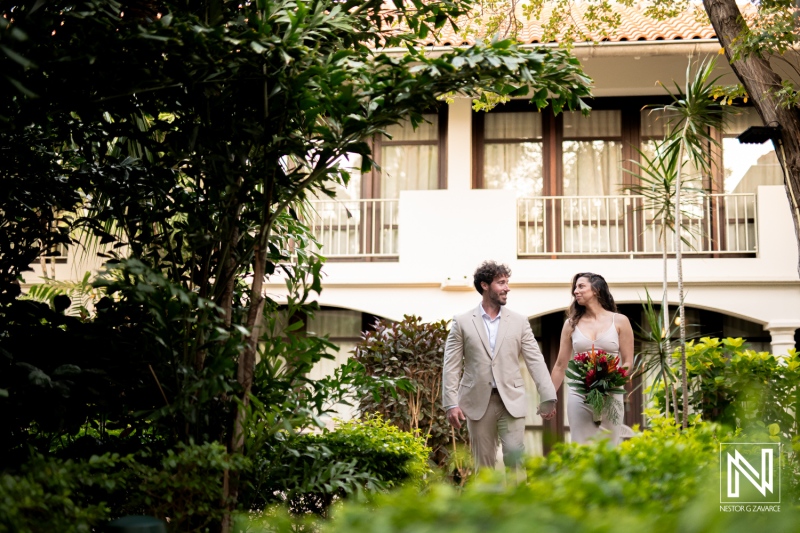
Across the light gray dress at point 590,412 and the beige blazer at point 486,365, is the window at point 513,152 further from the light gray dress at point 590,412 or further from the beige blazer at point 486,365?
the beige blazer at point 486,365

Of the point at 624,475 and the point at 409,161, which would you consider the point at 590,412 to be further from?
the point at 409,161

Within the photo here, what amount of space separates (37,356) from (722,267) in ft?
34.1

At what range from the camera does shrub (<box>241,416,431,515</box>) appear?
177 inches

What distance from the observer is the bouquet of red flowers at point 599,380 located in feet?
20.8

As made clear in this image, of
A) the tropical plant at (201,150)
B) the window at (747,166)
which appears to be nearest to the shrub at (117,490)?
the tropical plant at (201,150)

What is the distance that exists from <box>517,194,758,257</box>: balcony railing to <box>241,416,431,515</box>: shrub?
7729 mm

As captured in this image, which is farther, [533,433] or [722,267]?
[533,433]

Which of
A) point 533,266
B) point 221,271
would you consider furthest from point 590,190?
point 221,271

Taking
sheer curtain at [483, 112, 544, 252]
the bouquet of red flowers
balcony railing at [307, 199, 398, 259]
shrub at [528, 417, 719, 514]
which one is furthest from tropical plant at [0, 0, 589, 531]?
sheer curtain at [483, 112, 544, 252]

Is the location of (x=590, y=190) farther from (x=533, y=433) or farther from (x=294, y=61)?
(x=294, y=61)

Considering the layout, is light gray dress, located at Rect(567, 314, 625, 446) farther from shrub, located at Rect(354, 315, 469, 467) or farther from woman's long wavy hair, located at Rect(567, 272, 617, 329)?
shrub, located at Rect(354, 315, 469, 467)

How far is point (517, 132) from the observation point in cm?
1428

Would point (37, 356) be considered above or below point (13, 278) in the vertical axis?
below

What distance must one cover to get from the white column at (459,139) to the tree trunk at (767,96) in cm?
564
